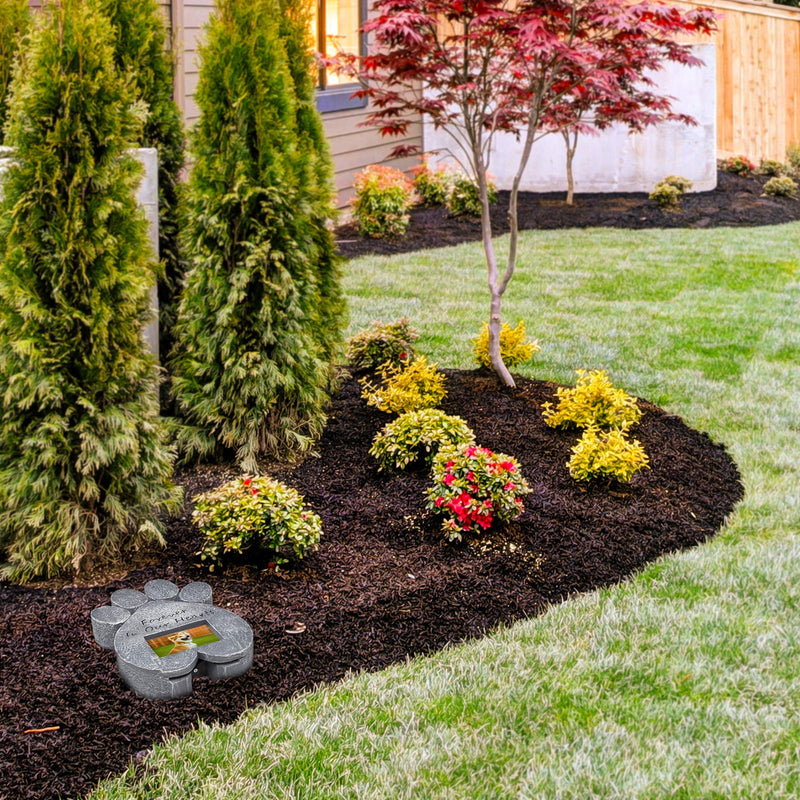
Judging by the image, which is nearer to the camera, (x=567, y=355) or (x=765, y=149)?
(x=567, y=355)

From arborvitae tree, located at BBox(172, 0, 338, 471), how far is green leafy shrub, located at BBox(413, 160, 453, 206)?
900 centimetres

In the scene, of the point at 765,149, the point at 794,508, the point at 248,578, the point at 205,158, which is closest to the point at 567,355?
the point at 794,508

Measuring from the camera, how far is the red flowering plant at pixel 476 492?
175 inches

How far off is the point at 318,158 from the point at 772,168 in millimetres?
12359

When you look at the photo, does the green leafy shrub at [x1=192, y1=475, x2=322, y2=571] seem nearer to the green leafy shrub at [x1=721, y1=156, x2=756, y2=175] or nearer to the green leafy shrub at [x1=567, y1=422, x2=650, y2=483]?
the green leafy shrub at [x1=567, y1=422, x2=650, y2=483]

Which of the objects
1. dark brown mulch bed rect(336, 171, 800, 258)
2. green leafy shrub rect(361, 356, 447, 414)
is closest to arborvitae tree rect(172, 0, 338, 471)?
green leafy shrub rect(361, 356, 447, 414)

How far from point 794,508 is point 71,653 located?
11.4ft

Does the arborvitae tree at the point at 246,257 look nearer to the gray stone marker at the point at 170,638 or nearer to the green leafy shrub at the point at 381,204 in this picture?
the gray stone marker at the point at 170,638

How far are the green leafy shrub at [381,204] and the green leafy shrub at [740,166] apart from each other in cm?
683

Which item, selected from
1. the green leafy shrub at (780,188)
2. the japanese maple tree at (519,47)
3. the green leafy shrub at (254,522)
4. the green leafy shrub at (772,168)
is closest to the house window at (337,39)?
the japanese maple tree at (519,47)

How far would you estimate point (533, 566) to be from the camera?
4.36m

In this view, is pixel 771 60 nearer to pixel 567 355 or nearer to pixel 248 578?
pixel 567 355

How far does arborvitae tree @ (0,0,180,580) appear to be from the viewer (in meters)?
3.83

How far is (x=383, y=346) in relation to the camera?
22.2ft
